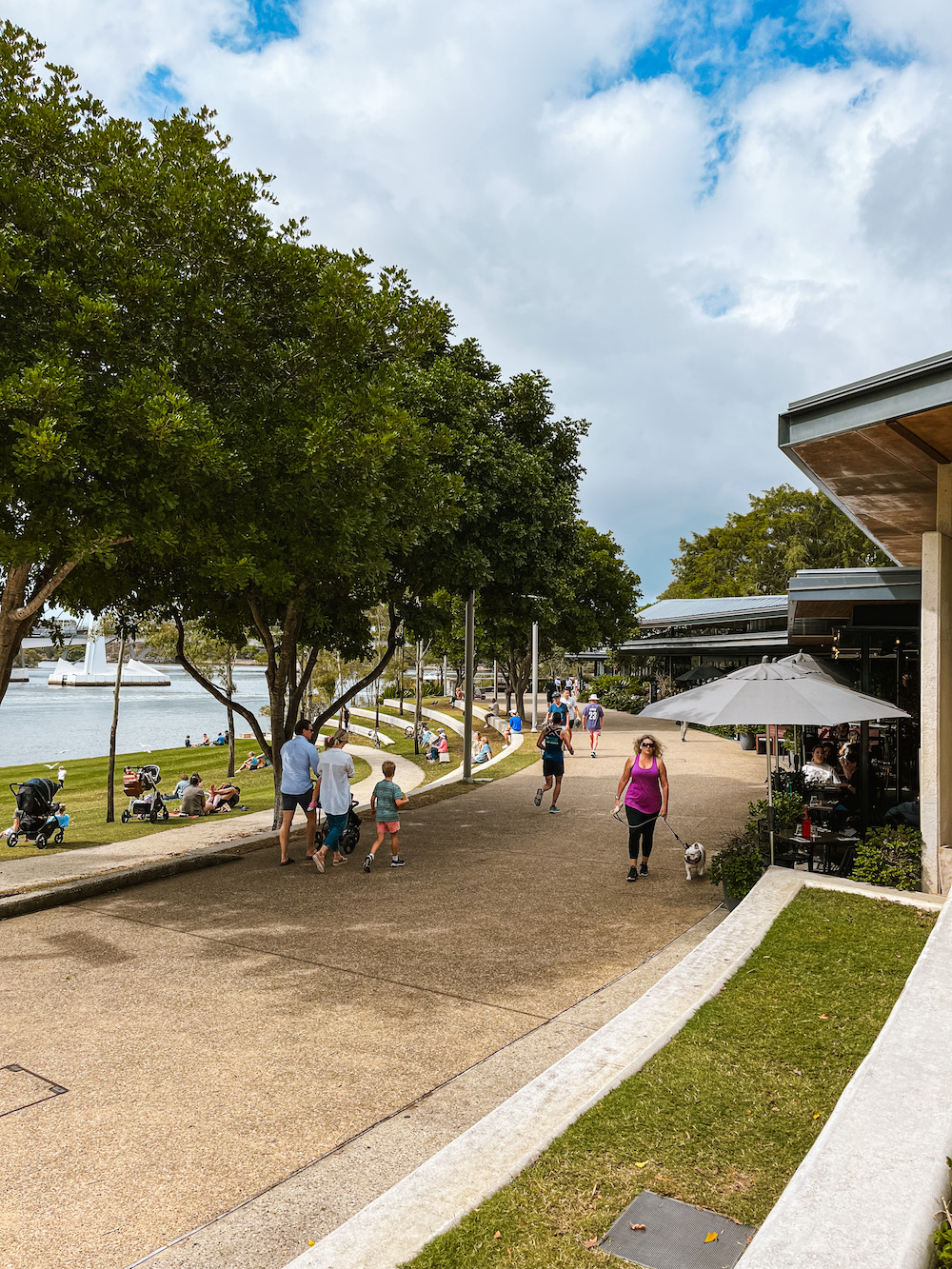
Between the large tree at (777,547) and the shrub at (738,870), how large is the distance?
1713 inches

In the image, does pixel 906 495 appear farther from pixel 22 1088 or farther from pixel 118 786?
pixel 118 786

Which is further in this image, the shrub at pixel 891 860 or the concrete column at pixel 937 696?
the shrub at pixel 891 860

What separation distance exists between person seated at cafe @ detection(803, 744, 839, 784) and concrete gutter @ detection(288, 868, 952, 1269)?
692 centimetres

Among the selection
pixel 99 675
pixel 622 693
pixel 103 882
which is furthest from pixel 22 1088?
pixel 99 675

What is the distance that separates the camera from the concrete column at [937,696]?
820cm

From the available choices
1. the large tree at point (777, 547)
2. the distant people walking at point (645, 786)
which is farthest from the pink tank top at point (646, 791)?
the large tree at point (777, 547)

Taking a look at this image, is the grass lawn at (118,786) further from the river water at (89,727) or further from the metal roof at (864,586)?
the metal roof at (864,586)

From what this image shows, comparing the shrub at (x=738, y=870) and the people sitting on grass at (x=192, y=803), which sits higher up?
the shrub at (x=738, y=870)

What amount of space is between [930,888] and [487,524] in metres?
8.55

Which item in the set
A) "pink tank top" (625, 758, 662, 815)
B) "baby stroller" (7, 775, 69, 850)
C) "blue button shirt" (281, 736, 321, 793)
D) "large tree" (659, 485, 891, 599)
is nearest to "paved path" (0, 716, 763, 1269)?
"pink tank top" (625, 758, 662, 815)

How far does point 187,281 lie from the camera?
954cm

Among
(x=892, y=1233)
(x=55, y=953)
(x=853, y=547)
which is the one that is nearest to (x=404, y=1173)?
(x=892, y=1233)

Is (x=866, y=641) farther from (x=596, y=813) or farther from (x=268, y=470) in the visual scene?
(x=268, y=470)

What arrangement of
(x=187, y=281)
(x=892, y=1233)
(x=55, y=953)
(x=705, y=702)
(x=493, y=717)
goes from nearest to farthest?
(x=892, y=1233)
(x=55, y=953)
(x=705, y=702)
(x=187, y=281)
(x=493, y=717)
